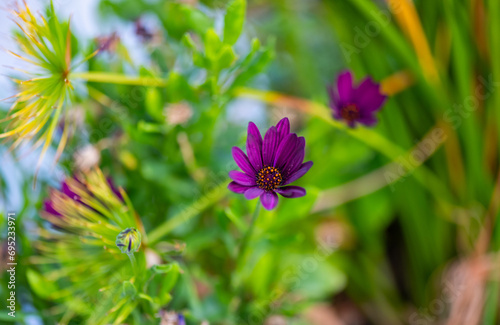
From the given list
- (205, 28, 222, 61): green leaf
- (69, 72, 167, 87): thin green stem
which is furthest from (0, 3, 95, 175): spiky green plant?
(205, 28, 222, 61): green leaf

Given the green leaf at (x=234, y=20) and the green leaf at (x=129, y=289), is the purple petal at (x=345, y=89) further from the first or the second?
the green leaf at (x=129, y=289)

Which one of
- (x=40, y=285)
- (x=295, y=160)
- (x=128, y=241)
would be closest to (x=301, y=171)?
(x=295, y=160)

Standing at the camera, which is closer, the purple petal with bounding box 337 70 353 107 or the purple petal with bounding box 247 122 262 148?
the purple petal with bounding box 247 122 262 148

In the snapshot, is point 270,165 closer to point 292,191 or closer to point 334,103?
point 292,191

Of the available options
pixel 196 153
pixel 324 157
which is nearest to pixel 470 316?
pixel 324 157

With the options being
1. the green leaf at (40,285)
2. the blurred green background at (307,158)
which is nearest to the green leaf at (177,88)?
the blurred green background at (307,158)

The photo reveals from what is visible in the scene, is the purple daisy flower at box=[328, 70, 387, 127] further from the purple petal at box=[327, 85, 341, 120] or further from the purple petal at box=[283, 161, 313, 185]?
the purple petal at box=[283, 161, 313, 185]

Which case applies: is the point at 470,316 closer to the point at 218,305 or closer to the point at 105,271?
the point at 218,305
